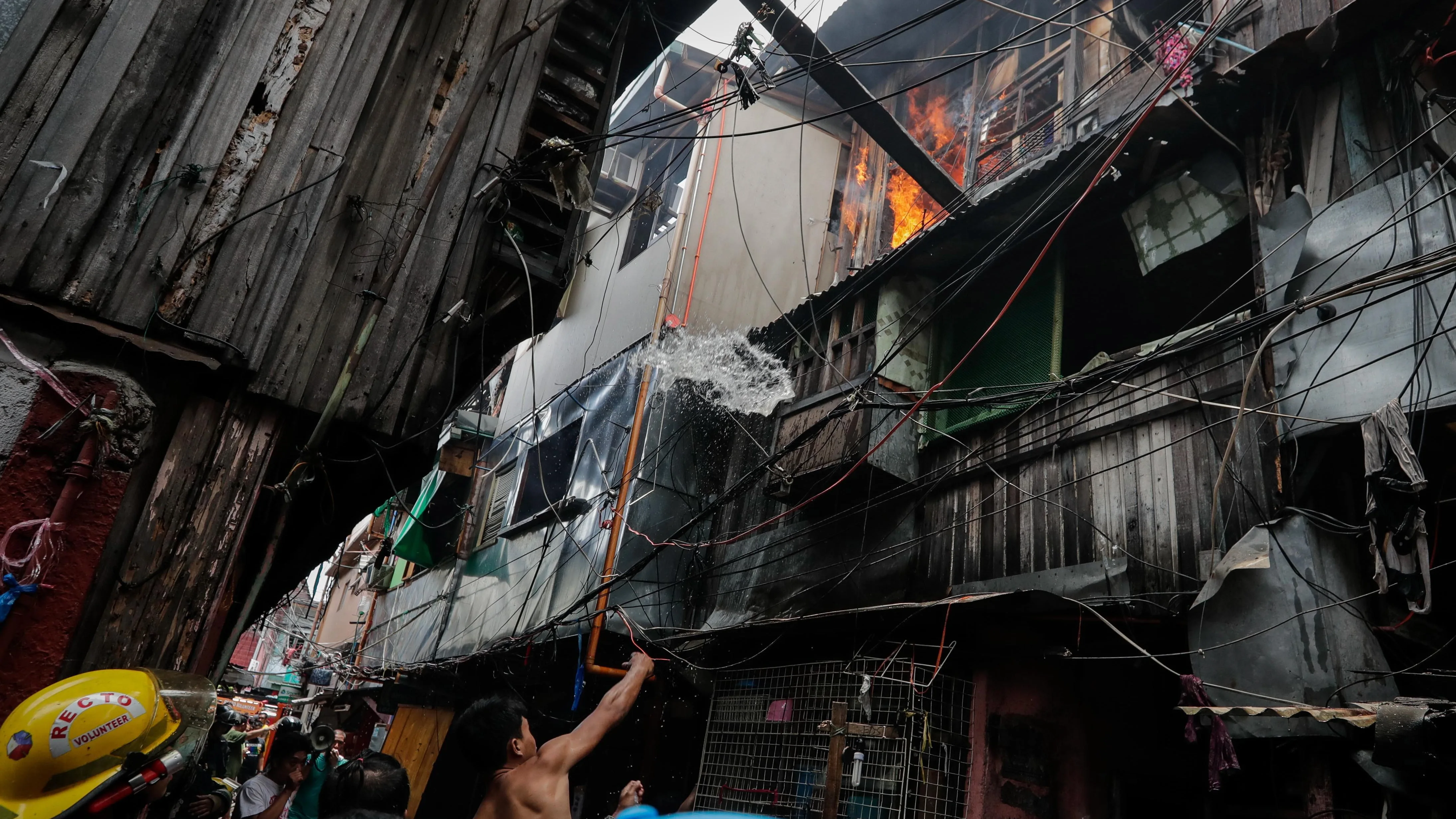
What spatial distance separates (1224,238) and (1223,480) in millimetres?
2693

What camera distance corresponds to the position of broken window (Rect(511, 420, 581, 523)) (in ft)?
46.4

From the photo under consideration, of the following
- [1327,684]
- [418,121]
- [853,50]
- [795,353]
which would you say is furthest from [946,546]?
[418,121]

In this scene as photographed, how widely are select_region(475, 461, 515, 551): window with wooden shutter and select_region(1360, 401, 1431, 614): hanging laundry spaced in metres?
13.2

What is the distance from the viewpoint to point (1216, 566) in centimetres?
575

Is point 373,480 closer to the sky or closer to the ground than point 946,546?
closer to the ground

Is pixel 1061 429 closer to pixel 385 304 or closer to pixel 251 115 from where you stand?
pixel 385 304

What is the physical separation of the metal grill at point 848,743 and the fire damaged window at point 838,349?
12.9 feet

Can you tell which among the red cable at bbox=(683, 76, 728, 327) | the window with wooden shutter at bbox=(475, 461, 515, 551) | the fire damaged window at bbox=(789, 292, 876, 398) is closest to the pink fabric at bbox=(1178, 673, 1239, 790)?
the fire damaged window at bbox=(789, 292, 876, 398)

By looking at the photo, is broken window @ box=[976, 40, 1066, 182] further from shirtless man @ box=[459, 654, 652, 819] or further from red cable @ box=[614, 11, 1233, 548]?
shirtless man @ box=[459, 654, 652, 819]

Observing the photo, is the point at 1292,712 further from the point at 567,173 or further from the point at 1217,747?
the point at 567,173

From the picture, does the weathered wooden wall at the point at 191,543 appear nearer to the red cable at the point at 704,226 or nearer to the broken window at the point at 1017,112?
the red cable at the point at 704,226

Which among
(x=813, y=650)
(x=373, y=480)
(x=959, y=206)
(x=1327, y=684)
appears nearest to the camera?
(x=1327, y=684)

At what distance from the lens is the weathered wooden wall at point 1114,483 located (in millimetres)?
6270

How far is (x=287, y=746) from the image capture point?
5.75 metres
